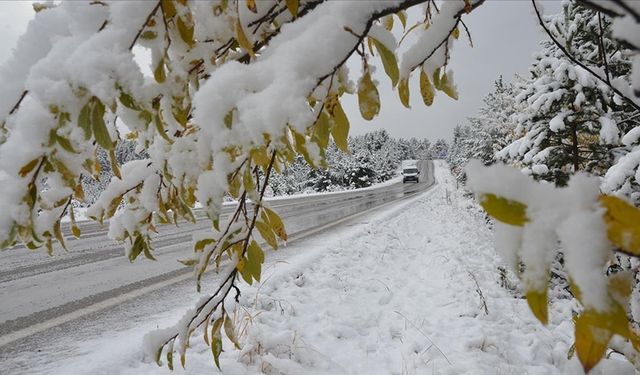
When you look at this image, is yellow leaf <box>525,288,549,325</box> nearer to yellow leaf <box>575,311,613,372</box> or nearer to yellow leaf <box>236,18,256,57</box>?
yellow leaf <box>575,311,613,372</box>

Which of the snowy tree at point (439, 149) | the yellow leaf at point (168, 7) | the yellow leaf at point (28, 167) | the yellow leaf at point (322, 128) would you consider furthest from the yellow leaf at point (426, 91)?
the snowy tree at point (439, 149)

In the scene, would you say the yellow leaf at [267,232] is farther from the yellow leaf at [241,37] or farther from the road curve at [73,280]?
the road curve at [73,280]

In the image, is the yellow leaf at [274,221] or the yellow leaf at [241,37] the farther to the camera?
the yellow leaf at [274,221]

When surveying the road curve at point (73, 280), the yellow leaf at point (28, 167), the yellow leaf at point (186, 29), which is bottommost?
the road curve at point (73, 280)

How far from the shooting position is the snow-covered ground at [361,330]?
9.09 ft

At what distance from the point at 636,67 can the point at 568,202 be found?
28 centimetres

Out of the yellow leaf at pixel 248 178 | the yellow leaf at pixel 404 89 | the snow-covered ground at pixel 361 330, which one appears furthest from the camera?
the snow-covered ground at pixel 361 330

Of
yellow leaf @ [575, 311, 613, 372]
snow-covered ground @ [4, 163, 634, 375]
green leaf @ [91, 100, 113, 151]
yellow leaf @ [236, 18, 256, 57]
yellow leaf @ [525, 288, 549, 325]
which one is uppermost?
yellow leaf @ [236, 18, 256, 57]

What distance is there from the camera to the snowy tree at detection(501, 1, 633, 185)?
508cm

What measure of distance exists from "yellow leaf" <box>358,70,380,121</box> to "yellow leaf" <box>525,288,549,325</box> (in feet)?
1.84

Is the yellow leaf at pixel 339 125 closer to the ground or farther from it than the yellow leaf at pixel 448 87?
closer to the ground

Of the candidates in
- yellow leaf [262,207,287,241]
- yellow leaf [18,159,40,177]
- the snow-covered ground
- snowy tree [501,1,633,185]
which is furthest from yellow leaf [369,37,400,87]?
snowy tree [501,1,633,185]

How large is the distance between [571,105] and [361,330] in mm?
4381

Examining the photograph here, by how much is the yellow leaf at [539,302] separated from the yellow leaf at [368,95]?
559mm
